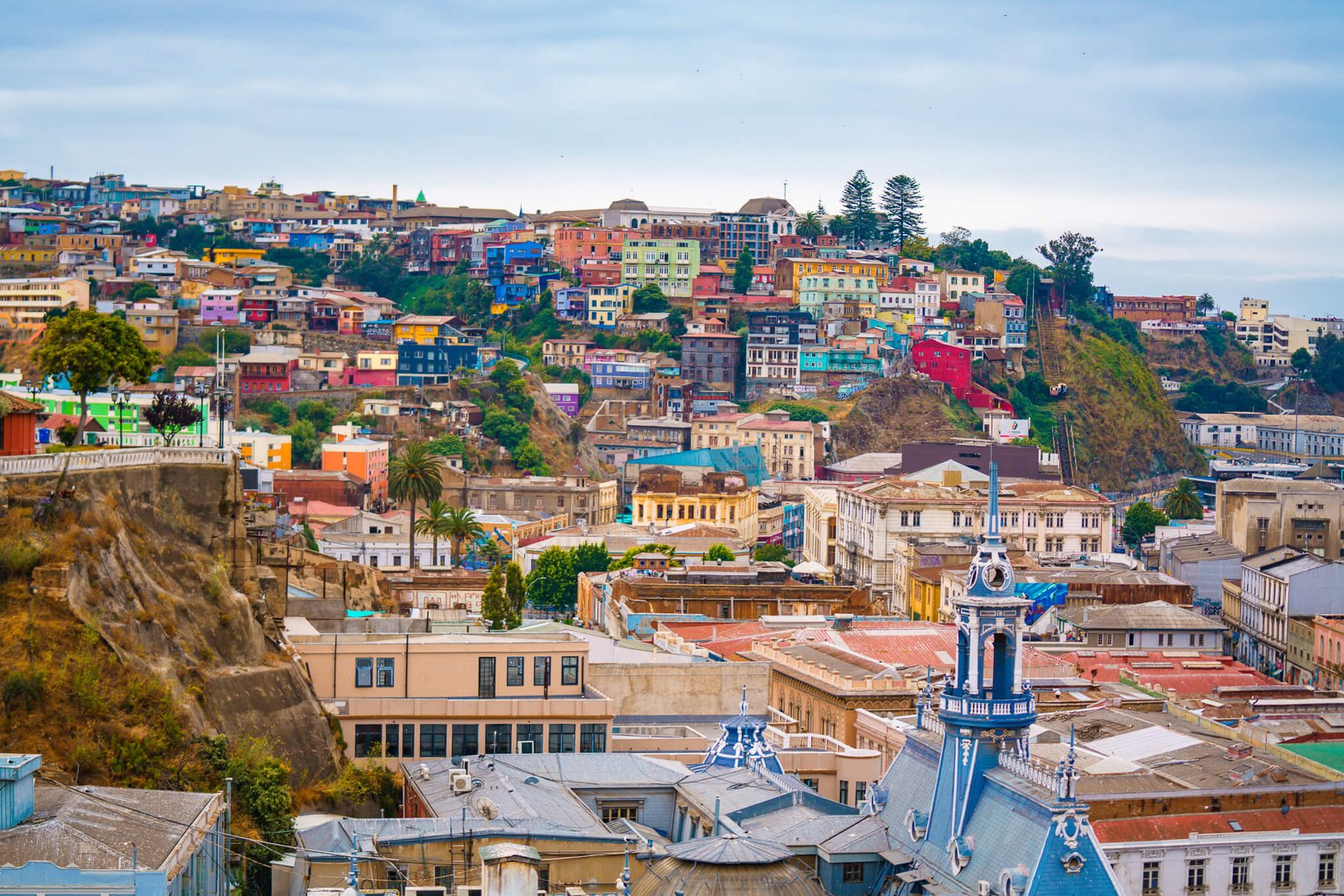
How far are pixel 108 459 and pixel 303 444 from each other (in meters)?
125

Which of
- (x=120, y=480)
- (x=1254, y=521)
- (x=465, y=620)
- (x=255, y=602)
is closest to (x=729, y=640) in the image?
(x=465, y=620)

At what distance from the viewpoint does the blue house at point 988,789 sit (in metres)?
45.6

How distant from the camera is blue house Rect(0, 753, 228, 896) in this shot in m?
41.6

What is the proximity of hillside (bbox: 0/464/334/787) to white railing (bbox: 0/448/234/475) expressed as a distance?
28 centimetres

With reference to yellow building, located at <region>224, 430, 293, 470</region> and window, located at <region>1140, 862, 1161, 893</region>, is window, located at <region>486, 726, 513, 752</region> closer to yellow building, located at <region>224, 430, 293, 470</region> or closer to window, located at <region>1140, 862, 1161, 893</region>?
window, located at <region>1140, 862, 1161, 893</region>

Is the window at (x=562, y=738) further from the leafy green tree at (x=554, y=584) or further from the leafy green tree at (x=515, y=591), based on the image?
the leafy green tree at (x=554, y=584)

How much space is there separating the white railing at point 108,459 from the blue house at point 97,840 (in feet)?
56.4

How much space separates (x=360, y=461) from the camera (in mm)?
181750

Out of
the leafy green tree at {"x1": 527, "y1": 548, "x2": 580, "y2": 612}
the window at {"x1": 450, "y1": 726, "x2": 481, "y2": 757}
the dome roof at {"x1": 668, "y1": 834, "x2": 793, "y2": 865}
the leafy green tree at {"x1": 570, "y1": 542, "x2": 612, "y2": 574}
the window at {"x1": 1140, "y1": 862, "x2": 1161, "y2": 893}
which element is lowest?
the leafy green tree at {"x1": 527, "y1": 548, "x2": 580, "y2": 612}

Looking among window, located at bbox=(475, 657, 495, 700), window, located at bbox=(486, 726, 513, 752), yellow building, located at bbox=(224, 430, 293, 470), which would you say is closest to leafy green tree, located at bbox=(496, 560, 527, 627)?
window, located at bbox=(475, 657, 495, 700)

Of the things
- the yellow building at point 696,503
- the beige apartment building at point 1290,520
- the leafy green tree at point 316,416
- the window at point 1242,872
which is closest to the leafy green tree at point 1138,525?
the beige apartment building at point 1290,520

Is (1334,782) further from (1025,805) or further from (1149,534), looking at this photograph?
(1149,534)

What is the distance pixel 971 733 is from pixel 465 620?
149ft

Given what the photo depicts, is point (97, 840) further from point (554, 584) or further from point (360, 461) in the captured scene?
point (360, 461)
